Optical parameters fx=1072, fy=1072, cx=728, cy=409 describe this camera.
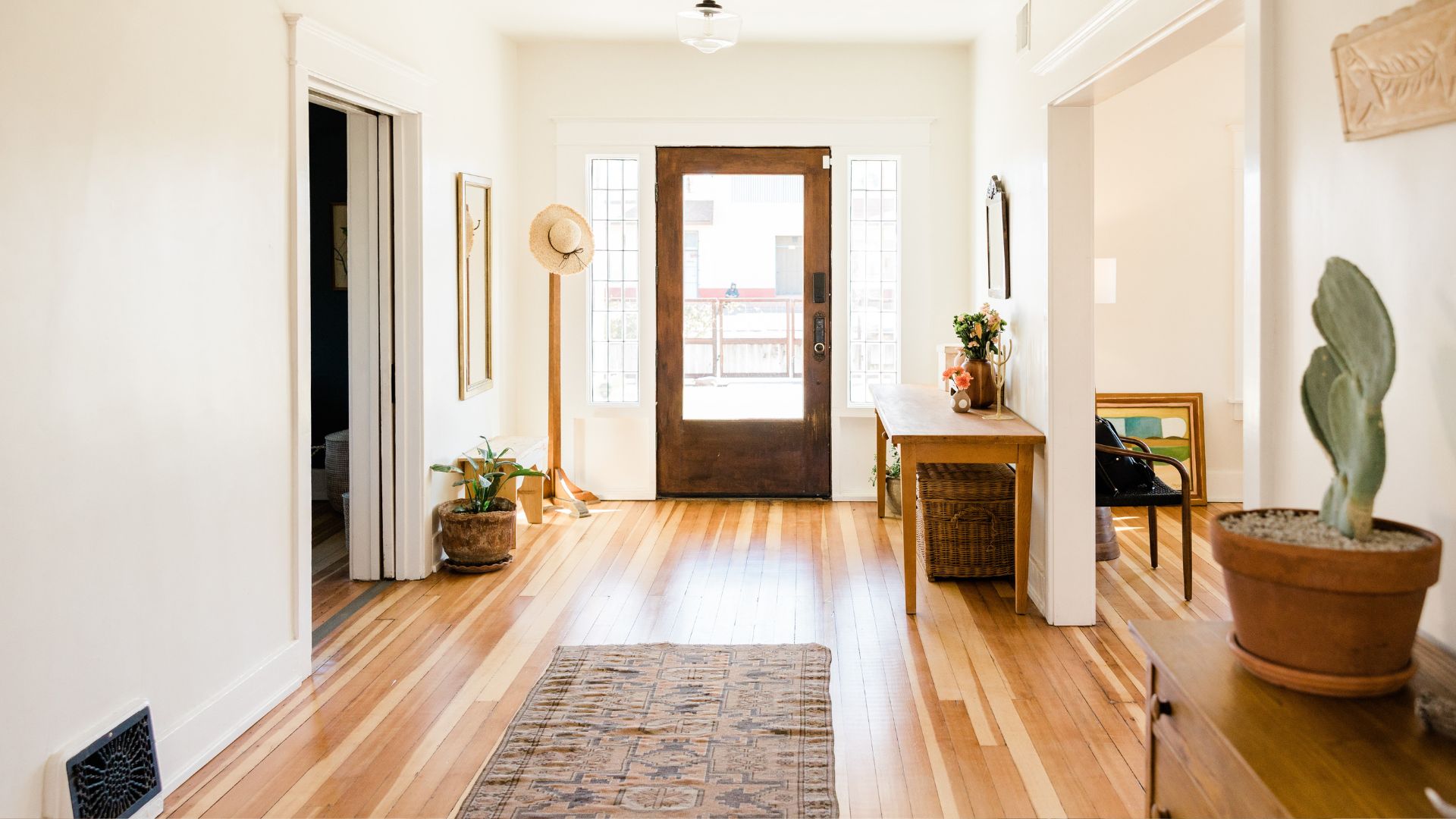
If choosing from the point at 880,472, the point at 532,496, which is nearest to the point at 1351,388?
the point at 880,472

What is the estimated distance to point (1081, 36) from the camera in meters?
3.78

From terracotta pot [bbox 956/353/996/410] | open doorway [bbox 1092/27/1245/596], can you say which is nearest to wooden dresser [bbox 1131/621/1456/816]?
terracotta pot [bbox 956/353/996/410]

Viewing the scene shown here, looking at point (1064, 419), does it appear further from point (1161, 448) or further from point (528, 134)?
point (528, 134)

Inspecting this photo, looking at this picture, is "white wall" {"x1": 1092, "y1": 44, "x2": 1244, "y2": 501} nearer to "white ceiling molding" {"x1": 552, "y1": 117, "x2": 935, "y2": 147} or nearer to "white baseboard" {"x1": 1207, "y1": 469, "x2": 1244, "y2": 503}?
"white baseboard" {"x1": 1207, "y1": 469, "x2": 1244, "y2": 503}

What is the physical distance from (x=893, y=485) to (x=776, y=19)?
2786mm

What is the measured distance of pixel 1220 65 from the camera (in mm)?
6434

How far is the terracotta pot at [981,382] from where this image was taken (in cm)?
509

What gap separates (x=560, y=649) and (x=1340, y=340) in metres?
2.97

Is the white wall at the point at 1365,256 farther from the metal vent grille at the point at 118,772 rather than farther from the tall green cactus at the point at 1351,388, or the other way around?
the metal vent grille at the point at 118,772

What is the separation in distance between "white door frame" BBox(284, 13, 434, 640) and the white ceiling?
1229 mm

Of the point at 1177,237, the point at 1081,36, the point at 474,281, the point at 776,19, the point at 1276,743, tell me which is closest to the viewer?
the point at 1276,743

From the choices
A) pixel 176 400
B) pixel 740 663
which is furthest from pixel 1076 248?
pixel 176 400

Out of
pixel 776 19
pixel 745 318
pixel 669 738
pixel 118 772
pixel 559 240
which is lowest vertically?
pixel 669 738

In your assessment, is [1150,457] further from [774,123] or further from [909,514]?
[774,123]
